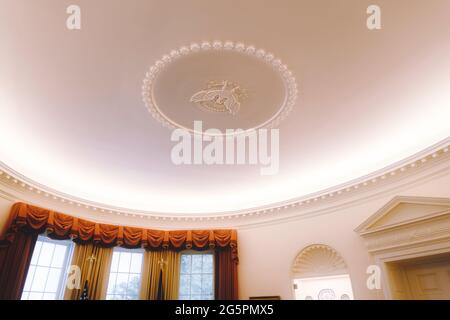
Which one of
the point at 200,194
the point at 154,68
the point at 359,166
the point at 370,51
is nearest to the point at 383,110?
the point at 370,51

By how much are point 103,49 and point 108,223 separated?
4.57 meters

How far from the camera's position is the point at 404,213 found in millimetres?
4633

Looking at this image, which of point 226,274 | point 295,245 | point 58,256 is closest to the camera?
point 58,256

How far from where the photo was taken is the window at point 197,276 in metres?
6.55

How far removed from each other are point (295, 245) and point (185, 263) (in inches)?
108

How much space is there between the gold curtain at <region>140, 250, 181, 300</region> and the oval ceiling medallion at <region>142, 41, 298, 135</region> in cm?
364

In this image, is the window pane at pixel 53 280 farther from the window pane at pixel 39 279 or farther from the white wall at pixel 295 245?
the white wall at pixel 295 245

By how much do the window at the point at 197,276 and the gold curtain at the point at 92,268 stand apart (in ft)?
5.74

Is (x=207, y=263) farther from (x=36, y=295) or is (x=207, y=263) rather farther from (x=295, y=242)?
(x=36, y=295)

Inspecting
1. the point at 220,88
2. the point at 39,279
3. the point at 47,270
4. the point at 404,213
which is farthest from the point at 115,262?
the point at 404,213

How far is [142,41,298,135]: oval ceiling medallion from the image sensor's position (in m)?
3.36

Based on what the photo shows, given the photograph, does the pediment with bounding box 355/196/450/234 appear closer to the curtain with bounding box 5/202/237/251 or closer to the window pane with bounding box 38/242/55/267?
the curtain with bounding box 5/202/237/251

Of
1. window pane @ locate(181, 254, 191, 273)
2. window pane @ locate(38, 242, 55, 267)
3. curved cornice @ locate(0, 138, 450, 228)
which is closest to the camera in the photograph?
curved cornice @ locate(0, 138, 450, 228)

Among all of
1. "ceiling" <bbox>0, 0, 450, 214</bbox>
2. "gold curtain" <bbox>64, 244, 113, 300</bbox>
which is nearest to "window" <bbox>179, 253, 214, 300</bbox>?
"gold curtain" <bbox>64, 244, 113, 300</bbox>
